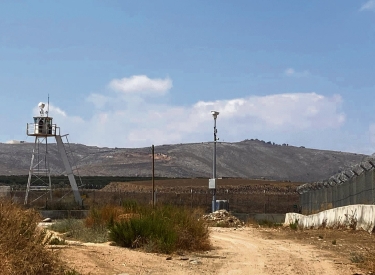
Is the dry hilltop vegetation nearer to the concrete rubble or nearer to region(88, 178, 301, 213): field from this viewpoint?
the concrete rubble

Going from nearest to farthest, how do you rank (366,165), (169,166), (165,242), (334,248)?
(165,242)
(334,248)
(366,165)
(169,166)

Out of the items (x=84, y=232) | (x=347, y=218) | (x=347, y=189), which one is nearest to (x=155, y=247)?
(x=84, y=232)

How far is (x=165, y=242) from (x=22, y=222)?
5.61 metres

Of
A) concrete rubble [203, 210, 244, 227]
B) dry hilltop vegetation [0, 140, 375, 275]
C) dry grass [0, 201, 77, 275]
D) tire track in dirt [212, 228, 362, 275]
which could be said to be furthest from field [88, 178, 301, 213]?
dry grass [0, 201, 77, 275]

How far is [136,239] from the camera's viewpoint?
18.6 m

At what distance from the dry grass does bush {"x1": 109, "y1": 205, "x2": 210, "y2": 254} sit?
465 centimetres

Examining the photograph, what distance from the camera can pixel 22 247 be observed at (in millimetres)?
12219

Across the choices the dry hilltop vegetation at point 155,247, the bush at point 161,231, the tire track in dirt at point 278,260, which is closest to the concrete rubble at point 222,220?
the dry hilltop vegetation at point 155,247

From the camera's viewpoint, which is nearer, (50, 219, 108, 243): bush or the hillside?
(50, 219, 108, 243): bush

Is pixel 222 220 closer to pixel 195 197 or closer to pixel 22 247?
pixel 22 247

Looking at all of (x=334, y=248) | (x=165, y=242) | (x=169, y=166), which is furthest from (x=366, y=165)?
(x=169, y=166)

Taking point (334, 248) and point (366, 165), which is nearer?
point (334, 248)

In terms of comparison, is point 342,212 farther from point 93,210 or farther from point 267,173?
point 267,173

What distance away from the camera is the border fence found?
27875 mm
